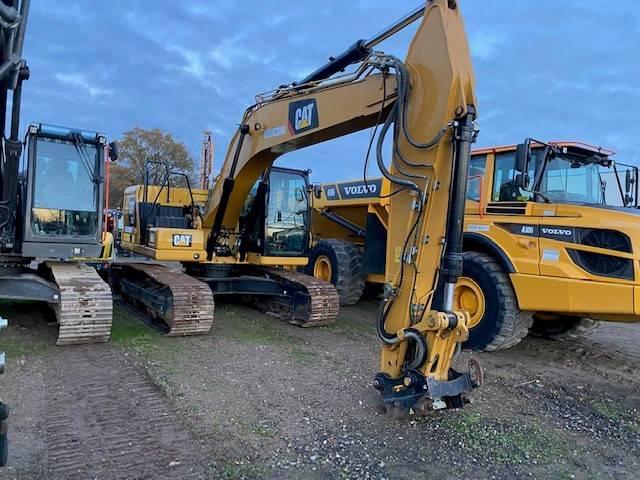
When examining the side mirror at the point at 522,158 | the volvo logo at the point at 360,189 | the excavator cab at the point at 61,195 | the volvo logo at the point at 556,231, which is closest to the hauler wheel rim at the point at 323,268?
the volvo logo at the point at 360,189

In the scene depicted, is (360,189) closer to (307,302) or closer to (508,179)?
(307,302)

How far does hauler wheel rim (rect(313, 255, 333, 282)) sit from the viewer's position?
977 centimetres

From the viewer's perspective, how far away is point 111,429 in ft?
12.9

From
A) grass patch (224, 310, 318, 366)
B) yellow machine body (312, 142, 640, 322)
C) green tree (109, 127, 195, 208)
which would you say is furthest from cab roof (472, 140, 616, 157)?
green tree (109, 127, 195, 208)

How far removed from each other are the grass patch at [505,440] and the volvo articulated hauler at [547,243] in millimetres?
1897

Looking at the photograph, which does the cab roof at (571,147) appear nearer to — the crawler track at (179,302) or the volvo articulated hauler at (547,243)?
the volvo articulated hauler at (547,243)

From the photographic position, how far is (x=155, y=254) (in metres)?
7.76

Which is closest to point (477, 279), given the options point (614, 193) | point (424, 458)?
point (614, 193)

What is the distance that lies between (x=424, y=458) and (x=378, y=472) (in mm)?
405

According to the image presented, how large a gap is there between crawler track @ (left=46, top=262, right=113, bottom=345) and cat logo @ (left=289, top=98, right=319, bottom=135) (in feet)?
9.54

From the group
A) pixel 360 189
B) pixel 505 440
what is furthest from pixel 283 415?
pixel 360 189

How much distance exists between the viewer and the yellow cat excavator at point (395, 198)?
412cm

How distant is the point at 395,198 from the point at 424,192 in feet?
1.31

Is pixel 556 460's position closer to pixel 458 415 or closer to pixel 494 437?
pixel 494 437
